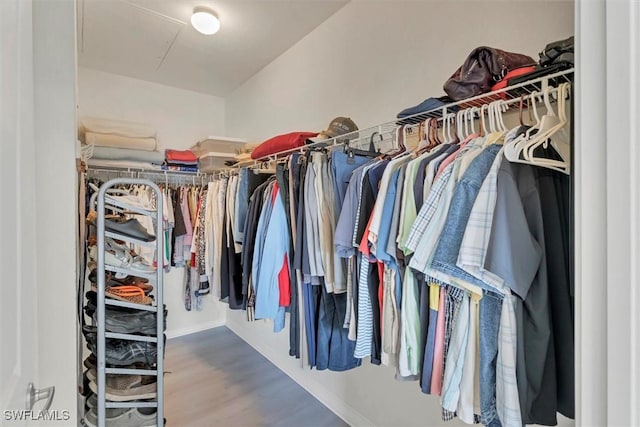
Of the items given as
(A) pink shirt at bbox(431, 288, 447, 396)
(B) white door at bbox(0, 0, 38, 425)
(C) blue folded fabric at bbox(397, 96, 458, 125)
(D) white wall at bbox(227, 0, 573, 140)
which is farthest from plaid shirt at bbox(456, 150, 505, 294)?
(B) white door at bbox(0, 0, 38, 425)

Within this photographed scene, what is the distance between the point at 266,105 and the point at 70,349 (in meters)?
2.59

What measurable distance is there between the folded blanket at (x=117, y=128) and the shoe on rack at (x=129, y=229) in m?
1.85

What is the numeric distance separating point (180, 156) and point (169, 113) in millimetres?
625

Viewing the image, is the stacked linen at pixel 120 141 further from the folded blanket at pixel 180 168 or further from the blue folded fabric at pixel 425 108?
the blue folded fabric at pixel 425 108

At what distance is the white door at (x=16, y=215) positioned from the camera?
19.8 inches

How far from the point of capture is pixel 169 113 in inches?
142

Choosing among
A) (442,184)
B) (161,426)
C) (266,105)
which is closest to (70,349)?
(161,426)

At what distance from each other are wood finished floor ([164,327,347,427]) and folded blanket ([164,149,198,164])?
196 cm

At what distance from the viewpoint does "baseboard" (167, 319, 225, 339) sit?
353 cm

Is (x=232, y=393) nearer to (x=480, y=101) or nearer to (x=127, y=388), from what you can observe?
(x=127, y=388)
